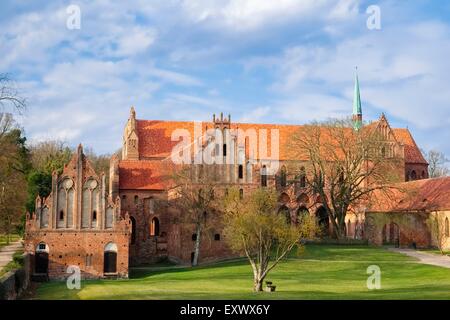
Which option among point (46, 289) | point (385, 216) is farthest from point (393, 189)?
point (46, 289)

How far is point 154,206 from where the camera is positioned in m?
61.8

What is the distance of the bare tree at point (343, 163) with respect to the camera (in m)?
66.5

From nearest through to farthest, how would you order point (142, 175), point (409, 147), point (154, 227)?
1. point (154, 227)
2. point (142, 175)
3. point (409, 147)

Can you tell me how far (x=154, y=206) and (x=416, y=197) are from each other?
1067 inches

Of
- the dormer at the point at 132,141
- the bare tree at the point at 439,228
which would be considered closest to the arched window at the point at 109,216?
the dormer at the point at 132,141

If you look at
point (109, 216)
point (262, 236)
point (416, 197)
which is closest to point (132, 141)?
point (109, 216)

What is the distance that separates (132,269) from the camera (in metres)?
56.1

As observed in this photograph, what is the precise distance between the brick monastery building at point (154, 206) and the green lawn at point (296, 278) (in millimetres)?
3190

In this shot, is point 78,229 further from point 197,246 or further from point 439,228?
point 439,228

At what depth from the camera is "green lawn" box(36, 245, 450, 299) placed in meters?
36.1

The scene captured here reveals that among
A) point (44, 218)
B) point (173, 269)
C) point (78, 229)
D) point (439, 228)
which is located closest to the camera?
point (44, 218)
